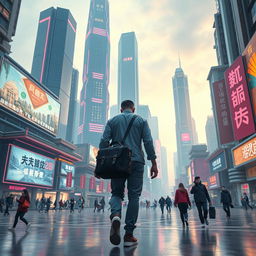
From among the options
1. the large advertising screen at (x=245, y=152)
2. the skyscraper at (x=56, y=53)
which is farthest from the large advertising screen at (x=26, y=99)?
the skyscraper at (x=56, y=53)

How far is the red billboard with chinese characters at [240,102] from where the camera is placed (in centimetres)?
2461

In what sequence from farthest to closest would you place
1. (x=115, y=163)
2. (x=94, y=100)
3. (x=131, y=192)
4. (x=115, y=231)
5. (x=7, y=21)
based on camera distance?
(x=94, y=100) → (x=7, y=21) → (x=131, y=192) → (x=115, y=163) → (x=115, y=231)

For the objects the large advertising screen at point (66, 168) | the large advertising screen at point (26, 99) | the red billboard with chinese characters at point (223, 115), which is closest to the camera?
the large advertising screen at point (26, 99)

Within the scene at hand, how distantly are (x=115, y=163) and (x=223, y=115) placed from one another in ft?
125

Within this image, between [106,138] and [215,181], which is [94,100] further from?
[106,138]

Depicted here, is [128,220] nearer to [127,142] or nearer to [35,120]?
[127,142]

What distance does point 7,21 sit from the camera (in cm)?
3238

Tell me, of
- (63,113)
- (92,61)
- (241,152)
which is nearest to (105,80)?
(92,61)

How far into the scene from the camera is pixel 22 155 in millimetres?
34219

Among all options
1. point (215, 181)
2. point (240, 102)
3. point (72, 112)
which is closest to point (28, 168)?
point (240, 102)

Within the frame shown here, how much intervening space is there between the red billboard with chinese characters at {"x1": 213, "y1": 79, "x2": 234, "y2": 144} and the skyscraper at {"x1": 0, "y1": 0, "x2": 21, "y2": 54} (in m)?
34.3

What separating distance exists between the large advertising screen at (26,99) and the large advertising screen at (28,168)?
276 inches

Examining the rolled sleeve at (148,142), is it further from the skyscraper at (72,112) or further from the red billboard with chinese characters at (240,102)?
the skyscraper at (72,112)

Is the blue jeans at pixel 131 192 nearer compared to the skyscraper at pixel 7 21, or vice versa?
the blue jeans at pixel 131 192
